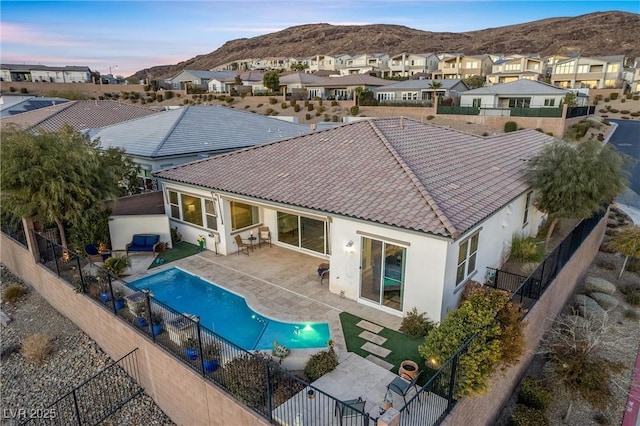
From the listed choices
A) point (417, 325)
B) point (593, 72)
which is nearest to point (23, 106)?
point (417, 325)

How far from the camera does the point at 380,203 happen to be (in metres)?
11.1

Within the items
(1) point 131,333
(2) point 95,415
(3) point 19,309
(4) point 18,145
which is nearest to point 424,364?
(1) point 131,333

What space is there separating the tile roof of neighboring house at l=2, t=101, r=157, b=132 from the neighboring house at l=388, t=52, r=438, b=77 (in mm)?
75310

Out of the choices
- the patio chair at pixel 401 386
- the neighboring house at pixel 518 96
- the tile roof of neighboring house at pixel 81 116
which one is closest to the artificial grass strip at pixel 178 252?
the patio chair at pixel 401 386

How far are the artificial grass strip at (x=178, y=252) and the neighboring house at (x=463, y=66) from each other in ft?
266

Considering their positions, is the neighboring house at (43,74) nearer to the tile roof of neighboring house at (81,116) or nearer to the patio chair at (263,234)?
the tile roof of neighboring house at (81,116)

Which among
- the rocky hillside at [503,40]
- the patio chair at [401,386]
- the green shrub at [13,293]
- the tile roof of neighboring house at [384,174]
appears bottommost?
the green shrub at [13,293]

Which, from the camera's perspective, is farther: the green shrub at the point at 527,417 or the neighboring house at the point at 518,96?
the neighboring house at the point at 518,96

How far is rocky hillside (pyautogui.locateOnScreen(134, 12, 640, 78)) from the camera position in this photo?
131m

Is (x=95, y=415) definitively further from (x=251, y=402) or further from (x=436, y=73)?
(x=436, y=73)

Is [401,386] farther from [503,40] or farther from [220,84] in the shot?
[503,40]

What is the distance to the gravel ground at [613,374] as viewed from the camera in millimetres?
10289

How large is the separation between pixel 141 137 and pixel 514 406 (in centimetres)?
2128

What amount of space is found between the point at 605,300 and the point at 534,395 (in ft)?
25.8
